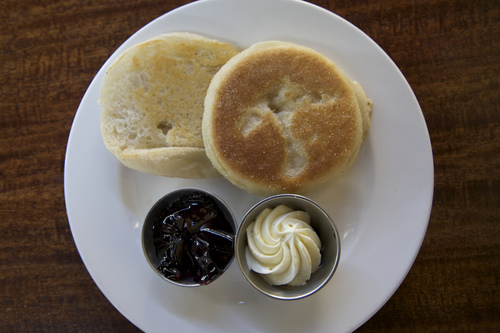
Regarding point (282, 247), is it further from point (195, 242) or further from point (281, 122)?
point (281, 122)

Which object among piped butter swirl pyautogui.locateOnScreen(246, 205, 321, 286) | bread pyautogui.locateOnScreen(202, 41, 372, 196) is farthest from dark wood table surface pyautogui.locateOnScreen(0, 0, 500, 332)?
piped butter swirl pyautogui.locateOnScreen(246, 205, 321, 286)

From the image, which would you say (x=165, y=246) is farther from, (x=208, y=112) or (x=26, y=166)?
(x=26, y=166)

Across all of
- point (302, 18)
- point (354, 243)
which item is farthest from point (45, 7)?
point (354, 243)

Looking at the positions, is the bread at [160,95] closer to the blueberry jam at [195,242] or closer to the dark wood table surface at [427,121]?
the blueberry jam at [195,242]

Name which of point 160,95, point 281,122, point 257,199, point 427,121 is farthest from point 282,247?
point 427,121

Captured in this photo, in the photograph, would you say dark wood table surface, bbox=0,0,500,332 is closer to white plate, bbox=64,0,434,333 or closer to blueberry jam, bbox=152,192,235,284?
white plate, bbox=64,0,434,333
